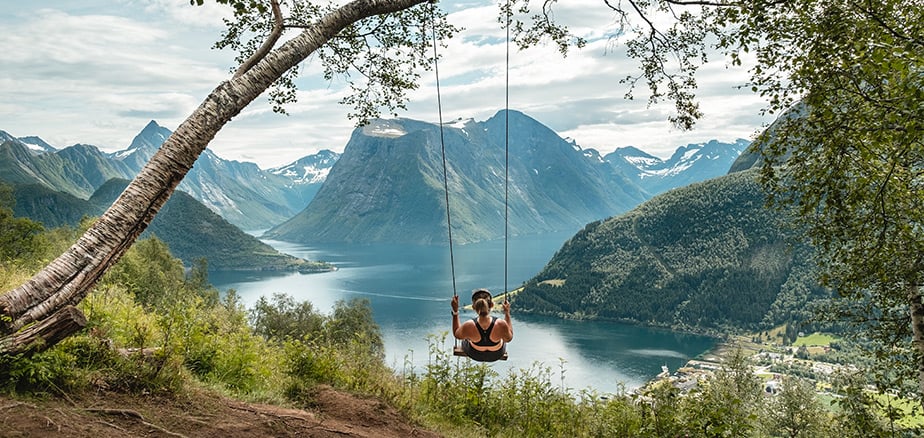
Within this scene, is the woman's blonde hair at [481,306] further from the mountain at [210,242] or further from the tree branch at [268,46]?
the mountain at [210,242]

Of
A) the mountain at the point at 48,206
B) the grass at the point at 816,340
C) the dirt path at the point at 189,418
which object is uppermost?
the mountain at the point at 48,206

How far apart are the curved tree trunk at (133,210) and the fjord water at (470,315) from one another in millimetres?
31856

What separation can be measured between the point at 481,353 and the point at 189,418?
3061 mm

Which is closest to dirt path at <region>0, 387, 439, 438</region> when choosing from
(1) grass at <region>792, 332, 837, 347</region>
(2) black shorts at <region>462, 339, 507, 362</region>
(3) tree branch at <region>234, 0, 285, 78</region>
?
(2) black shorts at <region>462, 339, 507, 362</region>

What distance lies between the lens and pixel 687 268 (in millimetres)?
130875

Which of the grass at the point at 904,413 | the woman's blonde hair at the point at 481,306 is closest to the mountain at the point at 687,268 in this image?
the grass at the point at 904,413

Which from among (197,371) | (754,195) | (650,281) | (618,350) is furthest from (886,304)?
(754,195)

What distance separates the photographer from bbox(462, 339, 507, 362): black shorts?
231 inches

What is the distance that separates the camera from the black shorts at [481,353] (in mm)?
5880

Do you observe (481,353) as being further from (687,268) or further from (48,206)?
(48,206)

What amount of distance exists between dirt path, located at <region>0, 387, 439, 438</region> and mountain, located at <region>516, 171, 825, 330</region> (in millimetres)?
100334

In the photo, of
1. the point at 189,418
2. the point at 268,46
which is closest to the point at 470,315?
the point at 268,46

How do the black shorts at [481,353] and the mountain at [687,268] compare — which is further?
the mountain at [687,268]

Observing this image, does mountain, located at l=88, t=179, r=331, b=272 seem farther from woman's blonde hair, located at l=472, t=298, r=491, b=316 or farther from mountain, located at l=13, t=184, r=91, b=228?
woman's blonde hair, located at l=472, t=298, r=491, b=316
